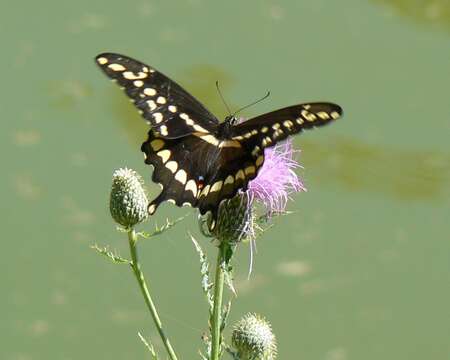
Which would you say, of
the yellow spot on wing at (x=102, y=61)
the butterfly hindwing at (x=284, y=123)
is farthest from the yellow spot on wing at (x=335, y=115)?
the yellow spot on wing at (x=102, y=61)

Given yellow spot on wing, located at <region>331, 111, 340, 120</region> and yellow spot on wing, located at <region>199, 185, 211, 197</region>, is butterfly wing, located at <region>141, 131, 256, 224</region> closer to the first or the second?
yellow spot on wing, located at <region>199, 185, 211, 197</region>

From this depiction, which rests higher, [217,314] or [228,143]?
[228,143]

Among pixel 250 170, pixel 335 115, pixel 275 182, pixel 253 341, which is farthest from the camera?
pixel 253 341

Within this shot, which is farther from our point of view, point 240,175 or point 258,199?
point 258,199

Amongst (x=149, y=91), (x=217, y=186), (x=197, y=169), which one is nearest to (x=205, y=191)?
(x=217, y=186)

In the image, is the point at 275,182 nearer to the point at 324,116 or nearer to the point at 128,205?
the point at 324,116

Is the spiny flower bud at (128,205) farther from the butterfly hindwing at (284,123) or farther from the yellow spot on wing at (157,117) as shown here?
the butterfly hindwing at (284,123)

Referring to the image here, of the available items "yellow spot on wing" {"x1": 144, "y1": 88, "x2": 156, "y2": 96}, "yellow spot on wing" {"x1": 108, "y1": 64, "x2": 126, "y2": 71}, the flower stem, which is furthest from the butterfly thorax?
the flower stem
